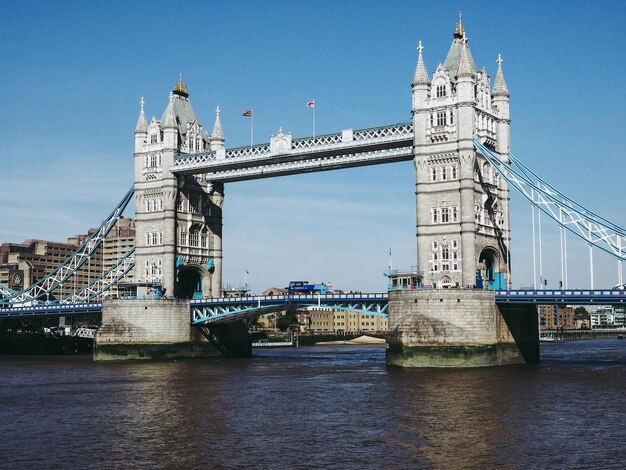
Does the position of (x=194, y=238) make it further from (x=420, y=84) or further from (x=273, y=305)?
(x=420, y=84)

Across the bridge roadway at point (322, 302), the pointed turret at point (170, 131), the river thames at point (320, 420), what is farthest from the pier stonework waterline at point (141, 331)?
the river thames at point (320, 420)

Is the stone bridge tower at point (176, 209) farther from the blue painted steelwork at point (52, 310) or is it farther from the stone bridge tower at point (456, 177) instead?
the stone bridge tower at point (456, 177)

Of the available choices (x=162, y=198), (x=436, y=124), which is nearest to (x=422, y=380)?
(x=436, y=124)

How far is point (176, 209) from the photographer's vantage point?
96.2m

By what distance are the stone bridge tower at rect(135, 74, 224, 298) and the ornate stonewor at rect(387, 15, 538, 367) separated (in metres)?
30.0

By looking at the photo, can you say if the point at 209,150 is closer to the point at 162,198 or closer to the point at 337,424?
the point at 162,198

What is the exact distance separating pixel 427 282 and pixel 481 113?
53.3 feet

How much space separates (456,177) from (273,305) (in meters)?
23.2

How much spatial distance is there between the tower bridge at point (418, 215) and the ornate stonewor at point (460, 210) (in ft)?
0.36

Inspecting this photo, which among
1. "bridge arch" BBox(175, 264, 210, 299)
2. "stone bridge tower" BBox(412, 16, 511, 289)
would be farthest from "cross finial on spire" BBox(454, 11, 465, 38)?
"bridge arch" BBox(175, 264, 210, 299)

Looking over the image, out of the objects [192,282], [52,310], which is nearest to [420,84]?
[192,282]

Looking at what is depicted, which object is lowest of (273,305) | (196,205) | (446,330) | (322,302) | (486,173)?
(446,330)

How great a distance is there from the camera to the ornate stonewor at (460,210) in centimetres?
7106

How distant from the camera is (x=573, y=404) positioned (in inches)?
1886
